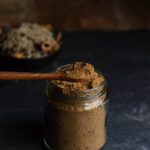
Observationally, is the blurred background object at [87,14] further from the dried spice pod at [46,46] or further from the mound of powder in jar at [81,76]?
the mound of powder in jar at [81,76]

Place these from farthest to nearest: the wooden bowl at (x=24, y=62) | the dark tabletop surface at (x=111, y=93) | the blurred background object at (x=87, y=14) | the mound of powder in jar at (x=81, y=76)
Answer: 1. the blurred background object at (x=87, y=14)
2. the wooden bowl at (x=24, y=62)
3. the dark tabletop surface at (x=111, y=93)
4. the mound of powder in jar at (x=81, y=76)

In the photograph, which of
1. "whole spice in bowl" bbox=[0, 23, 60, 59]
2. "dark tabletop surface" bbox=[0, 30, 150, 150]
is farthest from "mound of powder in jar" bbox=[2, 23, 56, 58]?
"dark tabletop surface" bbox=[0, 30, 150, 150]

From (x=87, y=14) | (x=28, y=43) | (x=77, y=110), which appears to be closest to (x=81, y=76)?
(x=77, y=110)

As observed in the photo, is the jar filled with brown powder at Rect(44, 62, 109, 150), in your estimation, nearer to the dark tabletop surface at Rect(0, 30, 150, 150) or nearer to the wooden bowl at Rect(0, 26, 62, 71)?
the dark tabletop surface at Rect(0, 30, 150, 150)

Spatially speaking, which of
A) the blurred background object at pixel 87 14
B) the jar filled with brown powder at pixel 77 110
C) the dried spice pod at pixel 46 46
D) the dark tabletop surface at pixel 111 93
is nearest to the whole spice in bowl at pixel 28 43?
the dried spice pod at pixel 46 46

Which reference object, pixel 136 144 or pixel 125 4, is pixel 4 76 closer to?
pixel 136 144

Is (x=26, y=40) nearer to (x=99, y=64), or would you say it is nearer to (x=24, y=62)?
(x=24, y=62)
